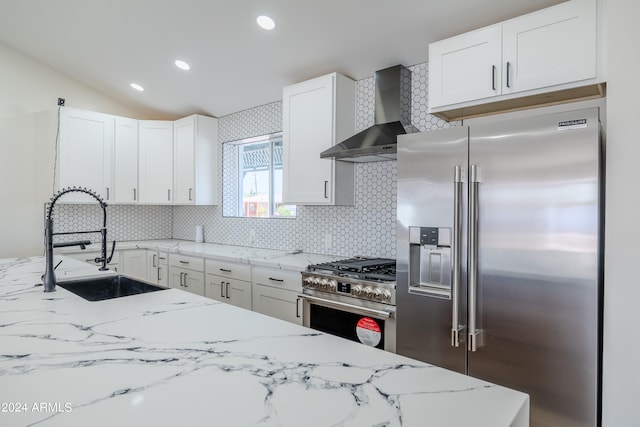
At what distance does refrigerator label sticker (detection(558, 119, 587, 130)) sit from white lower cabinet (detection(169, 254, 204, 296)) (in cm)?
323

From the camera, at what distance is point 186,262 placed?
3.96 m

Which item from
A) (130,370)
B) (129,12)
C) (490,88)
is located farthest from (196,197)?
(130,370)

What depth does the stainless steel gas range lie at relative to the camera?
224 cm

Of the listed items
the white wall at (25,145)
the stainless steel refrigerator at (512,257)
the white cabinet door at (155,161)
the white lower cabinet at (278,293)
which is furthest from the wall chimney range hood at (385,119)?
the white wall at (25,145)

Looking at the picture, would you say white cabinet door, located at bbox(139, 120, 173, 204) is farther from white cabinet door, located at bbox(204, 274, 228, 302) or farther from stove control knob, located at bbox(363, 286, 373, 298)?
stove control knob, located at bbox(363, 286, 373, 298)

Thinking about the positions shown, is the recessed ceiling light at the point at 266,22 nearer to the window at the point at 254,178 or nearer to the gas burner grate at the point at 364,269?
the window at the point at 254,178

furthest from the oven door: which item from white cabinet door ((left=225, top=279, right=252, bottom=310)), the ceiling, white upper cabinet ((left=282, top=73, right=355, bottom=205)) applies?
the ceiling

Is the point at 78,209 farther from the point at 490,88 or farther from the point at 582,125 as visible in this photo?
the point at 582,125

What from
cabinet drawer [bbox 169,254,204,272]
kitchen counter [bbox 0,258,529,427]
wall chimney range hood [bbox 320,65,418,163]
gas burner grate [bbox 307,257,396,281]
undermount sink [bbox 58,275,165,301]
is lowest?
cabinet drawer [bbox 169,254,204,272]

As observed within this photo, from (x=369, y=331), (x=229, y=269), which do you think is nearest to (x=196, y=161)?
(x=229, y=269)

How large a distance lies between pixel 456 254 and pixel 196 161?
345cm

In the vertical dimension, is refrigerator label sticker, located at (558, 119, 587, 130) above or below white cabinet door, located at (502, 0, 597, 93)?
below

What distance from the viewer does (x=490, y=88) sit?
210 centimetres

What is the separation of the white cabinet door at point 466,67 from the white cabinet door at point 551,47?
0.19 feet
